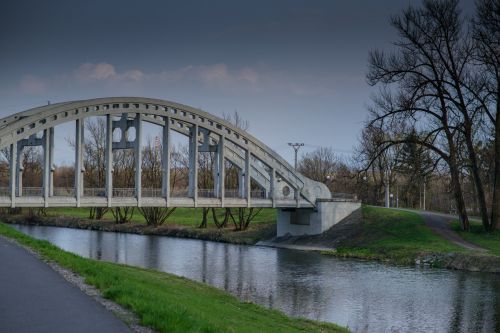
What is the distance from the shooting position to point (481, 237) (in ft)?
135

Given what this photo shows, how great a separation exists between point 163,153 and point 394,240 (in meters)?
19.5

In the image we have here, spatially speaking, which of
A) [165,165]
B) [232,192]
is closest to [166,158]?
[165,165]

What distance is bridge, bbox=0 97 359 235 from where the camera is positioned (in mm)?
40628

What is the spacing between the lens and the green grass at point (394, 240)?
39250 mm

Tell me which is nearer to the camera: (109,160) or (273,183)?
(109,160)

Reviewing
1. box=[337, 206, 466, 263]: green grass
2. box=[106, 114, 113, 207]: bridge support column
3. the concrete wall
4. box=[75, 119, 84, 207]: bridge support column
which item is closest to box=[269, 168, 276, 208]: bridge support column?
the concrete wall

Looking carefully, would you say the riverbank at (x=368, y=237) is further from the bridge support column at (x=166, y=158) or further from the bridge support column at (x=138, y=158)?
the bridge support column at (x=138, y=158)

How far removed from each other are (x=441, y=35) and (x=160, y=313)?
36756 millimetres

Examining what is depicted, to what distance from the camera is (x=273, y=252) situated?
46156 mm

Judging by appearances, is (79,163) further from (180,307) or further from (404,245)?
(180,307)

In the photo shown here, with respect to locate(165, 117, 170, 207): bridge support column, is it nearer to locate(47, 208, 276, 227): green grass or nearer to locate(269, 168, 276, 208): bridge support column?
locate(269, 168, 276, 208): bridge support column

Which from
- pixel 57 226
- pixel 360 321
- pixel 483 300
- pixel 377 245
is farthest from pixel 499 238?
pixel 57 226

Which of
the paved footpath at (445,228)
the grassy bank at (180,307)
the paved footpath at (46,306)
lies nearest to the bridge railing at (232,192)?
the paved footpath at (445,228)

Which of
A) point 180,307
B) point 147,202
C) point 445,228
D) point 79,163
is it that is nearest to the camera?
point 180,307
